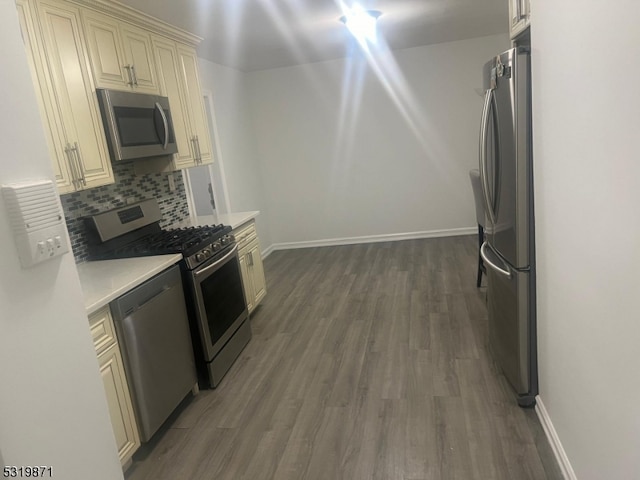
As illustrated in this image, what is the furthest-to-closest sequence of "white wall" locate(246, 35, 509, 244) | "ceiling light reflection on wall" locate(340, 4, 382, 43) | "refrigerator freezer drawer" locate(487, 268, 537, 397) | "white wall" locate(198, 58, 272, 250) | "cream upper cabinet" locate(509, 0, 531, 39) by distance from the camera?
"white wall" locate(246, 35, 509, 244) → "white wall" locate(198, 58, 272, 250) → "ceiling light reflection on wall" locate(340, 4, 382, 43) → "refrigerator freezer drawer" locate(487, 268, 537, 397) → "cream upper cabinet" locate(509, 0, 531, 39)

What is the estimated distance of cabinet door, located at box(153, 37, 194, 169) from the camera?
10.7 ft

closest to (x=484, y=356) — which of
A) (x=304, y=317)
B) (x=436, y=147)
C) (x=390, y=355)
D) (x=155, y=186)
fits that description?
(x=390, y=355)

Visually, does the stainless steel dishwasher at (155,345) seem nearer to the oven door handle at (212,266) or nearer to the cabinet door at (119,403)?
the cabinet door at (119,403)

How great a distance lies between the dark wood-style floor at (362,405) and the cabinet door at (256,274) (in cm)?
17

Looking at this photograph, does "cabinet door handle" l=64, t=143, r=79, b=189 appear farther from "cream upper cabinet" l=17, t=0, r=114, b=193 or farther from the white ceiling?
the white ceiling

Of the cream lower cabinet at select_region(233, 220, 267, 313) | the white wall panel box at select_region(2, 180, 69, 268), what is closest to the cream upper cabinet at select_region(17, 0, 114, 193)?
the white wall panel box at select_region(2, 180, 69, 268)

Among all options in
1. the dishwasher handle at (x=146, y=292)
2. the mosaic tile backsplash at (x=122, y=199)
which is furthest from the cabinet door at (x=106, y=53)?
the dishwasher handle at (x=146, y=292)

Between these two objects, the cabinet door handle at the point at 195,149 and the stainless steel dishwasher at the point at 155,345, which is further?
the cabinet door handle at the point at 195,149

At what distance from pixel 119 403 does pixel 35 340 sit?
1099mm

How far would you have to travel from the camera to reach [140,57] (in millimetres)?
2994

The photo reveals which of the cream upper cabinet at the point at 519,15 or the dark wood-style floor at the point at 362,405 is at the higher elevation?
the cream upper cabinet at the point at 519,15

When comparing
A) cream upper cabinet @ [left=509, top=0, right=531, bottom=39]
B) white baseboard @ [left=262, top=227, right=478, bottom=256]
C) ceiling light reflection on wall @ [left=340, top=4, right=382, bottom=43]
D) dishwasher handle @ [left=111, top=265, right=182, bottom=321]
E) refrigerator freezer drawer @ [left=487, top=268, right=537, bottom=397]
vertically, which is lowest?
white baseboard @ [left=262, top=227, right=478, bottom=256]

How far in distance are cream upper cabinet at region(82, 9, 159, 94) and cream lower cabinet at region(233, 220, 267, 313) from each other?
50.9 inches

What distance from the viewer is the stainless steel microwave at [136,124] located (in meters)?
2.59
